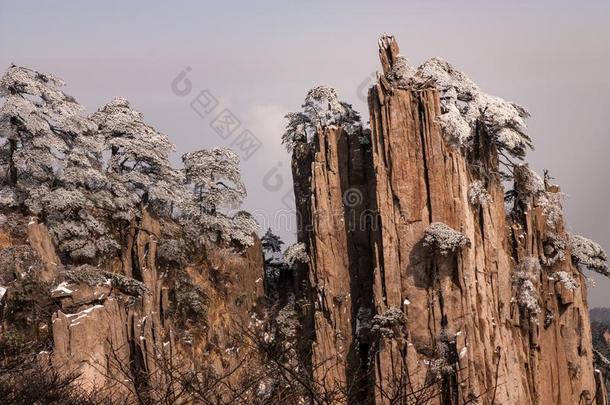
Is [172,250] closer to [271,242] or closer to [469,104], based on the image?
[271,242]

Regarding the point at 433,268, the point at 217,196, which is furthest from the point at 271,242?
the point at 433,268

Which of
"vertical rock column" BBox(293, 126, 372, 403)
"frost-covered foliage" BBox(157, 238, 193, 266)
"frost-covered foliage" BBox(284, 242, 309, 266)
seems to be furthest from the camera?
"frost-covered foliage" BBox(284, 242, 309, 266)

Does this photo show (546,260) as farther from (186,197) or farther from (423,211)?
(186,197)

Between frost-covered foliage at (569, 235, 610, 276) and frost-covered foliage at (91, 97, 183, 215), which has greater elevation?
frost-covered foliage at (91, 97, 183, 215)

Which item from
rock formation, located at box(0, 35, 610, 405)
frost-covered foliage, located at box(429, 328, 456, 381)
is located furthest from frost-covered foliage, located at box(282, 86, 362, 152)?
frost-covered foliage, located at box(429, 328, 456, 381)

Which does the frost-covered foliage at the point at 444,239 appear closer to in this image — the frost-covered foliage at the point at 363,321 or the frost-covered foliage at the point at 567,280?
the frost-covered foliage at the point at 363,321

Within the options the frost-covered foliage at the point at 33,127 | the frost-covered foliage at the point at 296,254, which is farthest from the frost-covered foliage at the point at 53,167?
the frost-covered foliage at the point at 296,254

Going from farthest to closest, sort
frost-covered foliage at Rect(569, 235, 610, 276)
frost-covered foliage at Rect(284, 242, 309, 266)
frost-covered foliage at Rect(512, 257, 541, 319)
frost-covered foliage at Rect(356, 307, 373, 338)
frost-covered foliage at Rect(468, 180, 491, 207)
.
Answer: frost-covered foliage at Rect(569, 235, 610, 276) < frost-covered foliage at Rect(284, 242, 309, 266) < frost-covered foliage at Rect(512, 257, 541, 319) < frost-covered foliage at Rect(356, 307, 373, 338) < frost-covered foliage at Rect(468, 180, 491, 207)

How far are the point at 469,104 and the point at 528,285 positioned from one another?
792 centimetres

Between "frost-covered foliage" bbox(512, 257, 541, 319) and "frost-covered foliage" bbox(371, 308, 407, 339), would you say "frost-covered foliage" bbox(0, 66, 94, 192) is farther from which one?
"frost-covered foliage" bbox(512, 257, 541, 319)

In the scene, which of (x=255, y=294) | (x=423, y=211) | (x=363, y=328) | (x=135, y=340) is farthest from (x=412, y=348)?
(x=135, y=340)

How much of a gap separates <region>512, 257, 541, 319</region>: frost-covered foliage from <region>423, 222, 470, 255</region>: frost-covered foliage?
13.2 ft

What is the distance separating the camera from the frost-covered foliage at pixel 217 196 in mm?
→ 33406

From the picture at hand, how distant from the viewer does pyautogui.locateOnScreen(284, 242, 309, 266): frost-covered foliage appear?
32.1 m
